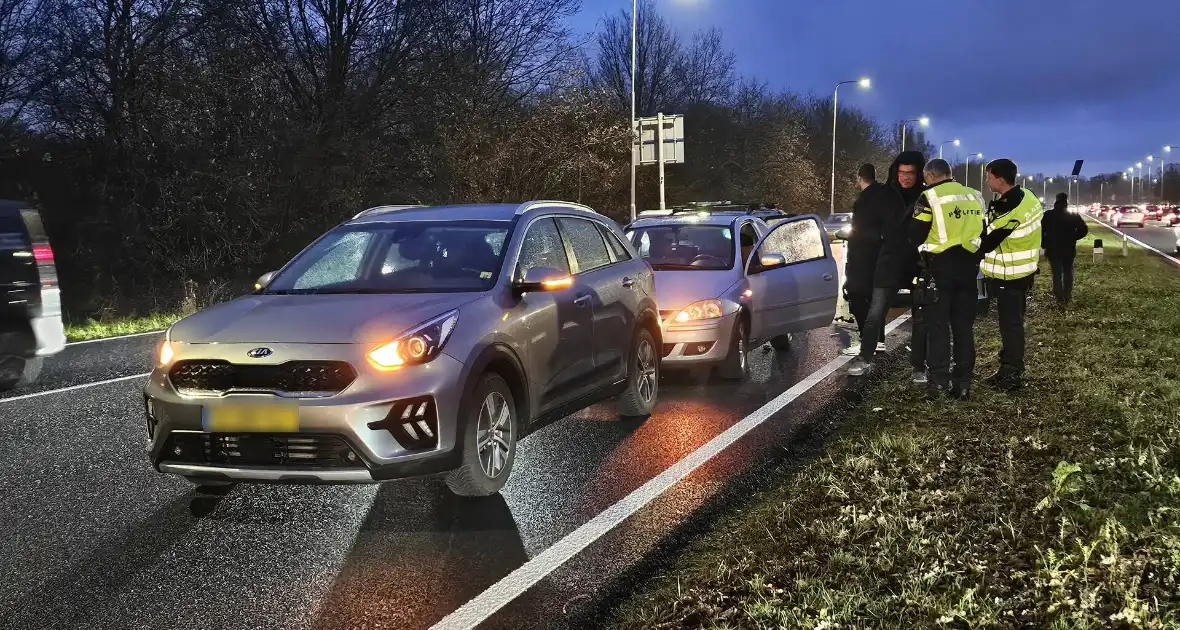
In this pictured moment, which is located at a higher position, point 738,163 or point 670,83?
point 670,83

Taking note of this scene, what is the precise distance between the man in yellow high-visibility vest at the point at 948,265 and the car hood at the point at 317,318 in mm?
3874

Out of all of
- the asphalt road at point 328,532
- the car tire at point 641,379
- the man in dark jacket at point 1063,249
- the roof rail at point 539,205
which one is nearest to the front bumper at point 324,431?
the asphalt road at point 328,532

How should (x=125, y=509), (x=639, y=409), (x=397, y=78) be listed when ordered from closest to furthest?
(x=125, y=509) → (x=639, y=409) → (x=397, y=78)

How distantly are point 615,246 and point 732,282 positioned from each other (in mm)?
1819

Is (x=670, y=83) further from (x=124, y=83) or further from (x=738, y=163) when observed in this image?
(x=124, y=83)

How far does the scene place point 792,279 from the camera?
979 centimetres

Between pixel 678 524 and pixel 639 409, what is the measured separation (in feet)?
8.10

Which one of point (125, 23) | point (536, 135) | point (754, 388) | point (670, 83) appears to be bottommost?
point (754, 388)

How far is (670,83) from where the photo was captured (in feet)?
178

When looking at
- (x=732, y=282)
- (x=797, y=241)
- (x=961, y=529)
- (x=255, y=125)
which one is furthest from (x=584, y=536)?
(x=255, y=125)

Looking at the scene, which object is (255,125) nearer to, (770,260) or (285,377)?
(770,260)

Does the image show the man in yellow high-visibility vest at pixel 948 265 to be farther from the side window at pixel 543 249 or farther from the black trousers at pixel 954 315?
the side window at pixel 543 249

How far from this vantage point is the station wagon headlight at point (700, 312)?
325 inches

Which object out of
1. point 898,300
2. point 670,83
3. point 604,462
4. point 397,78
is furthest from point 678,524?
point 670,83
